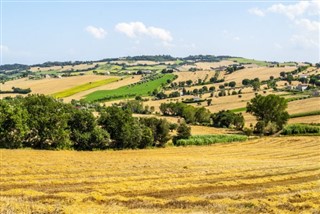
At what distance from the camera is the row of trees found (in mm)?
62938

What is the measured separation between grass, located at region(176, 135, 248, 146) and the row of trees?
6.79m

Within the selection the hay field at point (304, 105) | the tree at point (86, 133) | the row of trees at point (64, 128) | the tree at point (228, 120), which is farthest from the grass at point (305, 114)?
the tree at point (86, 133)

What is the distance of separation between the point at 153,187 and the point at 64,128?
1548 inches

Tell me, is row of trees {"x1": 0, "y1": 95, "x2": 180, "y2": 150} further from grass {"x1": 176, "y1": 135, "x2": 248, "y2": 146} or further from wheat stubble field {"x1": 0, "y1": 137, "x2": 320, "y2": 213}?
wheat stubble field {"x1": 0, "y1": 137, "x2": 320, "y2": 213}

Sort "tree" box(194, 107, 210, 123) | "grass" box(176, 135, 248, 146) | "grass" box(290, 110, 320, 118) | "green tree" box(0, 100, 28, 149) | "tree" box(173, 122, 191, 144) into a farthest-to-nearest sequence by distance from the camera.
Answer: "tree" box(194, 107, 210, 123)
"grass" box(290, 110, 320, 118)
"tree" box(173, 122, 191, 144)
"grass" box(176, 135, 248, 146)
"green tree" box(0, 100, 28, 149)

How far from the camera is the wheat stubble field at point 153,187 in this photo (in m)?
25.6

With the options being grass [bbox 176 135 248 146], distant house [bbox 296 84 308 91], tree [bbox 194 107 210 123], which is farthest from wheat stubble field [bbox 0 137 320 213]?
distant house [bbox 296 84 308 91]

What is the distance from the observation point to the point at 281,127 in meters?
101

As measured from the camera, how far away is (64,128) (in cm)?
6788

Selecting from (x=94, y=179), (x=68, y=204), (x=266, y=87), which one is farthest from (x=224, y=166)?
(x=266, y=87)

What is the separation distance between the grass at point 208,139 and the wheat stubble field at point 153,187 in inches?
1366

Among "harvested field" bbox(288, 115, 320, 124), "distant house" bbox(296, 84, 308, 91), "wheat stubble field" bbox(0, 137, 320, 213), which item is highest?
"distant house" bbox(296, 84, 308, 91)

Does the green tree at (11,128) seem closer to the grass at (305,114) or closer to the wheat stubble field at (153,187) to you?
the wheat stubble field at (153,187)

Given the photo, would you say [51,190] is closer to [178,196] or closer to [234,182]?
[178,196]
